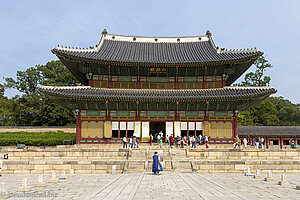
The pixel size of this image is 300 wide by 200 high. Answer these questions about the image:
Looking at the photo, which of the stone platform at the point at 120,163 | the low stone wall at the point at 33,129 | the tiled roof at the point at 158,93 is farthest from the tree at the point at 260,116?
the low stone wall at the point at 33,129

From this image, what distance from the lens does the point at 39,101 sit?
59.0 m

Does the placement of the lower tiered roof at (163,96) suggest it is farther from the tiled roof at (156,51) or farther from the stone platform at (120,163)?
the stone platform at (120,163)

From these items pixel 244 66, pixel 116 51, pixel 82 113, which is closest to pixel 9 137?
pixel 82 113

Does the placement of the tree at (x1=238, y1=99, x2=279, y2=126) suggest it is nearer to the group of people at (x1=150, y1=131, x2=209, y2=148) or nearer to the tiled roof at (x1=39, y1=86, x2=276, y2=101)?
the tiled roof at (x1=39, y1=86, x2=276, y2=101)

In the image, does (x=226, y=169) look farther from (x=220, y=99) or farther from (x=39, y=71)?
(x=39, y=71)

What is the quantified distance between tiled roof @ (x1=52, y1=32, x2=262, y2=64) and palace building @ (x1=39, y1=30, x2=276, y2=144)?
0.14m

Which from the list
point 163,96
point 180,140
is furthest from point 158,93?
point 180,140

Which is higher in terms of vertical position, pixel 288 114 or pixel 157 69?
pixel 157 69

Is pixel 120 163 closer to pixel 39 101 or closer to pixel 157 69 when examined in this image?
pixel 157 69

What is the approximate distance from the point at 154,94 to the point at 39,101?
38607 millimetres

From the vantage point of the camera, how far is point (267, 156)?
79.5 feet

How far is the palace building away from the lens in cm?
2962

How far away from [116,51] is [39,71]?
1520 inches

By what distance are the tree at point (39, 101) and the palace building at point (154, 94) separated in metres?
26.7
